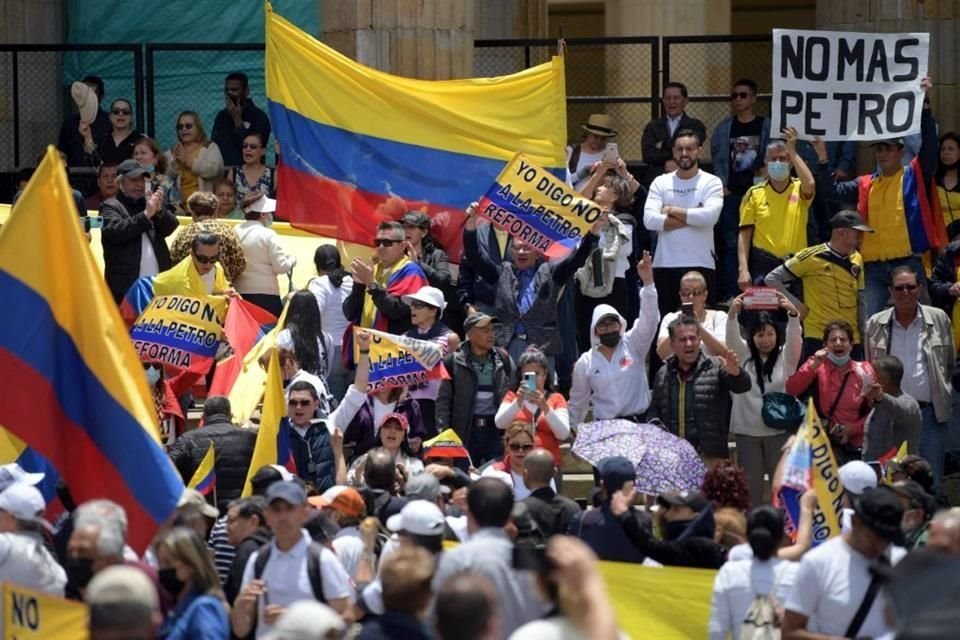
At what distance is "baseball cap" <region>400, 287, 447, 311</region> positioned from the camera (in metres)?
16.4

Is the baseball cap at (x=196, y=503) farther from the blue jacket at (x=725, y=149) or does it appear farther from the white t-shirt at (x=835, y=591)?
the blue jacket at (x=725, y=149)

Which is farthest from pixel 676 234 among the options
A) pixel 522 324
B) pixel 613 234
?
pixel 522 324

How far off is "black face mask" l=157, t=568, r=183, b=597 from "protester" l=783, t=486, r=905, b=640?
254cm

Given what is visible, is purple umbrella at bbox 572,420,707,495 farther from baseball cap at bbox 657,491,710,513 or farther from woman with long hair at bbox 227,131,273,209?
woman with long hair at bbox 227,131,273,209

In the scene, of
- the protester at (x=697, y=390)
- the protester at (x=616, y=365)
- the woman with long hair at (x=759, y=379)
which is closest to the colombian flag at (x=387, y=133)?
the protester at (x=616, y=365)

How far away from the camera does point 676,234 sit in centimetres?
1781

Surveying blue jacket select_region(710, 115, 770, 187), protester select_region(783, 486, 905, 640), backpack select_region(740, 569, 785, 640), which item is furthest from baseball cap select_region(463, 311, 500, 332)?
protester select_region(783, 486, 905, 640)

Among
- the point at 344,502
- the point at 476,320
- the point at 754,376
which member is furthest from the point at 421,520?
the point at 754,376

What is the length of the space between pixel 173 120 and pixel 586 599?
16.5 meters

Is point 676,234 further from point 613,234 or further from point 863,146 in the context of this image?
point 863,146

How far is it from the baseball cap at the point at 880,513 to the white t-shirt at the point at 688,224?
284 inches

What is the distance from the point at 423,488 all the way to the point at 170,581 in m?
2.30

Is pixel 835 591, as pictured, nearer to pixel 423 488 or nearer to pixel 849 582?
pixel 849 582

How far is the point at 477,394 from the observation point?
1609 cm
